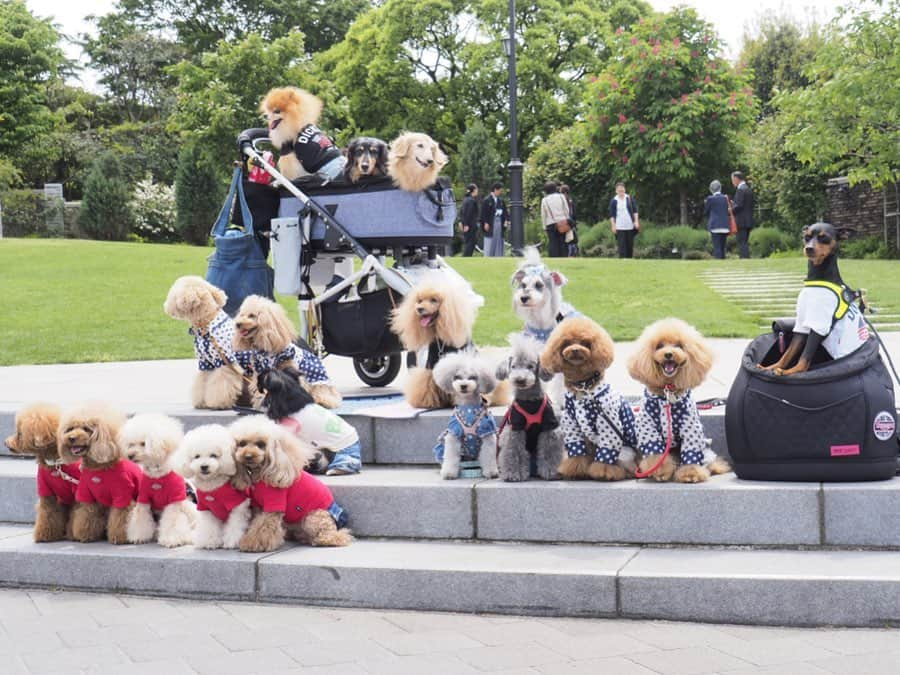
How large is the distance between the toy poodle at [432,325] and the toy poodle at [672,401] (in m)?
1.08

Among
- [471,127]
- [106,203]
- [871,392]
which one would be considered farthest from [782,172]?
[871,392]

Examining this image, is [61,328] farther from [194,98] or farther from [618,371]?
[194,98]

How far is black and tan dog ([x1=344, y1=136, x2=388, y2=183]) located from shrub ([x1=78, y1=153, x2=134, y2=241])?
25.2 metres

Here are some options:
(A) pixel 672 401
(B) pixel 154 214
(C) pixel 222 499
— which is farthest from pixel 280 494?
(B) pixel 154 214

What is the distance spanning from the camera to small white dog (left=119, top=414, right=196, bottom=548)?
14.7 ft

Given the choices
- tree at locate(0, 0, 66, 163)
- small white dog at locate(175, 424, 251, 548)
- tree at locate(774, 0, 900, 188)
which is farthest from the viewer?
tree at locate(0, 0, 66, 163)

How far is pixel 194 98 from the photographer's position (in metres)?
27.5

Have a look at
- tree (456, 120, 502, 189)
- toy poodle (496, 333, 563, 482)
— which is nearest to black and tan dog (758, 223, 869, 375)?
toy poodle (496, 333, 563, 482)

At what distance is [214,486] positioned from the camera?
434 cm

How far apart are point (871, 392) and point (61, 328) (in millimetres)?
9647

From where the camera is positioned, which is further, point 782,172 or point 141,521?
point 782,172

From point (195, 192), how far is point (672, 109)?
44.2ft

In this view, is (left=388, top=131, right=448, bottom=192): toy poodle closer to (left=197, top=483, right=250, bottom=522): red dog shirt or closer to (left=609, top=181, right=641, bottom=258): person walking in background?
(left=197, top=483, right=250, bottom=522): red dog shirt

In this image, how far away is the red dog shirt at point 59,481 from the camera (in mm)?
4672
